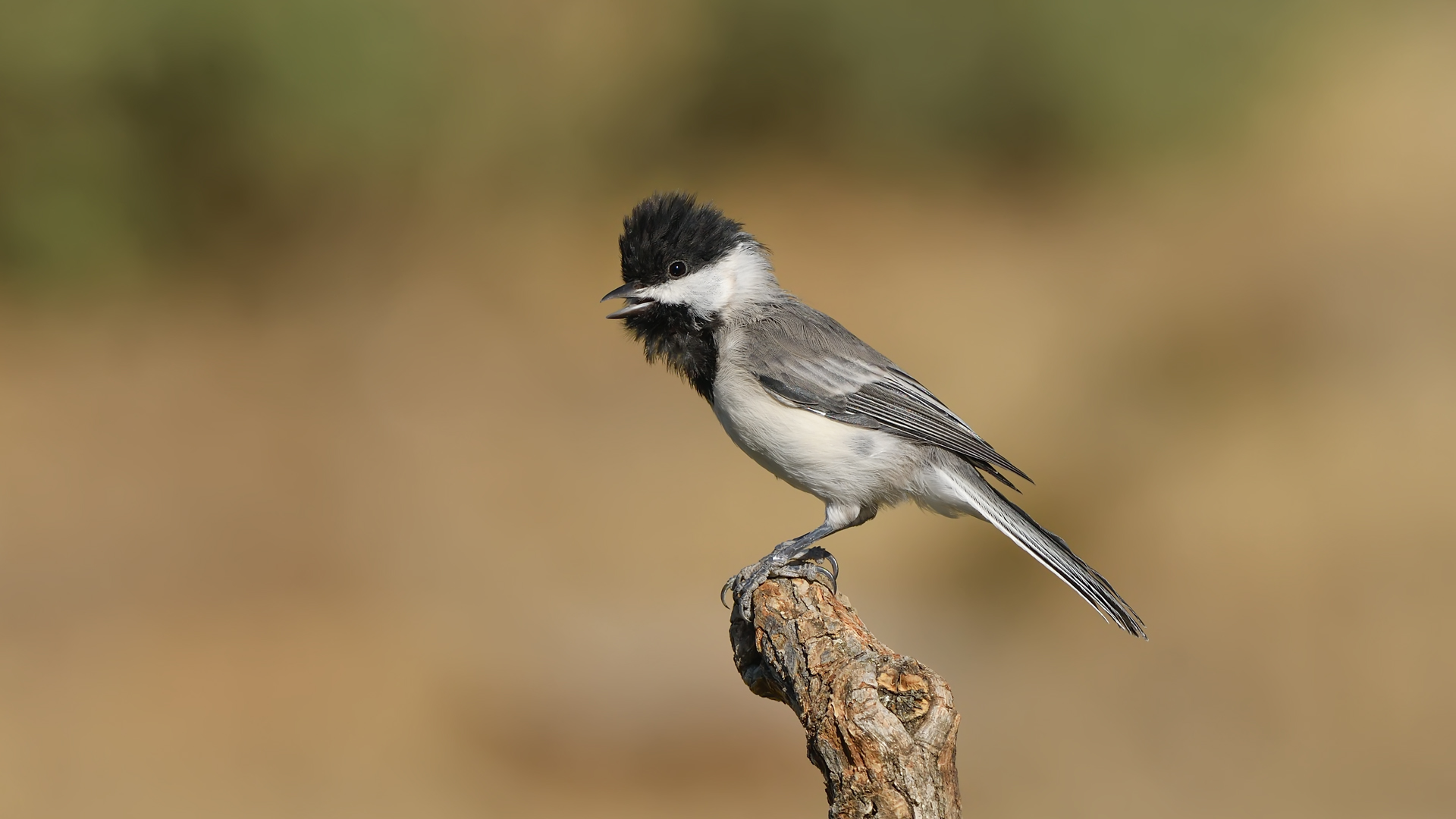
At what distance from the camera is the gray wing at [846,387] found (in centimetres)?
425

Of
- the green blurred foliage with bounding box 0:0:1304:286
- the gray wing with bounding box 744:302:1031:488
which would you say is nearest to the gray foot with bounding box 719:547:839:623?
the gray wing with bounding box 744:302:1031:488

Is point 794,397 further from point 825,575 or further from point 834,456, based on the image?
point 825,575

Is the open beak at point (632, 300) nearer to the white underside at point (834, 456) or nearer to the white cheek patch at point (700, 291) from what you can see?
the white cheek patch at point (700, 291)

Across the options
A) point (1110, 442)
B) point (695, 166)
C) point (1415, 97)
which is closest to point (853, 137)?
point (695, 166)

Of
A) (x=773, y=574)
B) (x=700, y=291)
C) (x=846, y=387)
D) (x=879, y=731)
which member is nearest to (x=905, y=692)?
(x=879, y=731)

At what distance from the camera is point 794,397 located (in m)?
4.23

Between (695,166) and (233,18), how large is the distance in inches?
154

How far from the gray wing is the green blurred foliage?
641cm

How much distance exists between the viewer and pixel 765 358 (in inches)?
168

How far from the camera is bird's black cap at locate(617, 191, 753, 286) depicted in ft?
14.1

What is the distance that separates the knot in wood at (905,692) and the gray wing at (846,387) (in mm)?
1588

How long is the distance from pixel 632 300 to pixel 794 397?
2.32ft

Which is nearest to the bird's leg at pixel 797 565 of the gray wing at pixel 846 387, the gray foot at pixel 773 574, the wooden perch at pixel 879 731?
the gray foot at pixel 773 574

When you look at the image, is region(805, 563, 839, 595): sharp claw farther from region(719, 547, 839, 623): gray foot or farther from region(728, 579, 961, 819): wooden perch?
region(728, 579, 961, 819): wooden perch
